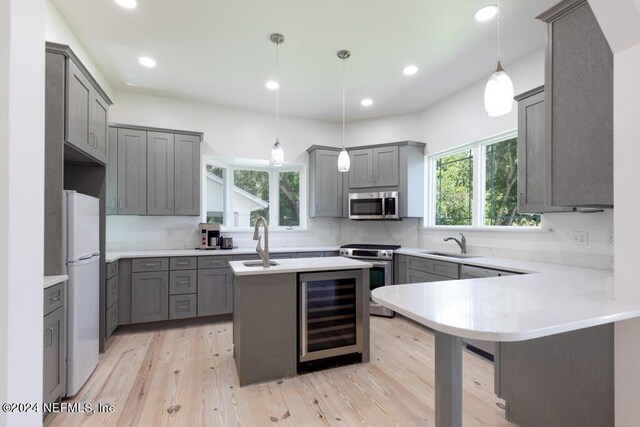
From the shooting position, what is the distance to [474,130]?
361cm

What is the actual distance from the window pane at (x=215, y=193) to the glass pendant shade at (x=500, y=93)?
390 cm

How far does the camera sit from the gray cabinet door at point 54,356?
176 cm

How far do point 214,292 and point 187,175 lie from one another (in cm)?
156

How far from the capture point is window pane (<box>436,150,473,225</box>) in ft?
12.5

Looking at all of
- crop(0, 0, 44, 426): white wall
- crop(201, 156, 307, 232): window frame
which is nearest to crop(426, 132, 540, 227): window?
crop(201, 156, 307, 232): window frame

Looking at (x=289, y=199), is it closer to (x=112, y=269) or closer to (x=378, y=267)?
(x=378, y=267)

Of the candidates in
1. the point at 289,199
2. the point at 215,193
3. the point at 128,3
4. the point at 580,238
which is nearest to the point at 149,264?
the point at 215,193

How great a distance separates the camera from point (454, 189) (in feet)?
13.3

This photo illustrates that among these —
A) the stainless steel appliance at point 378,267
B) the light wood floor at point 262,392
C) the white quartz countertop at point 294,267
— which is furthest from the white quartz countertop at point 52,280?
the stainless steel appliance at point 378,267

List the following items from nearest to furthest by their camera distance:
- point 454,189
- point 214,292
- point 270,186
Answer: point 214,292 < point 454,189 < point 270,186

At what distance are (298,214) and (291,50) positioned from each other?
260cm

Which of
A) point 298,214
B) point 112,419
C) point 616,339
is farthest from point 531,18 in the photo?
point 112,419

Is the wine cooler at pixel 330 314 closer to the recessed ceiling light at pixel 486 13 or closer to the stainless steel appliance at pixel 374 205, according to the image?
the stainless steel appliance at pixel 374 205

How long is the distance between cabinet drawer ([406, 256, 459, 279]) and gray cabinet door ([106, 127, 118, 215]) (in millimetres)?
3693
